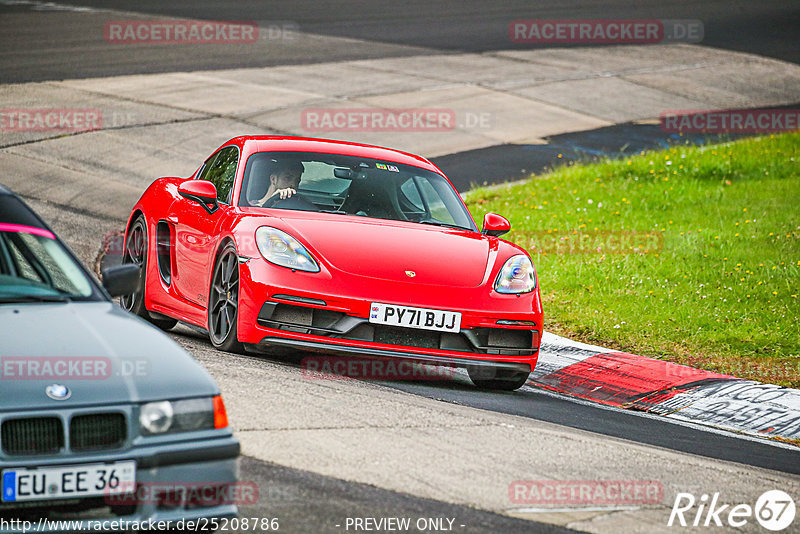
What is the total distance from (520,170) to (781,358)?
28.8 ft

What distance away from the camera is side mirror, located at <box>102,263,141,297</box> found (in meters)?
5.15

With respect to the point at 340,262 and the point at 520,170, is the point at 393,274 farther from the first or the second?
the point at 520,170

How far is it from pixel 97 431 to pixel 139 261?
18.0ft

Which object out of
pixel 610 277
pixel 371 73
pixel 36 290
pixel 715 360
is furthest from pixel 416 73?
pixel 36 290

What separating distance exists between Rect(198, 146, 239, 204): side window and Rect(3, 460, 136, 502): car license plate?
15.0 feet

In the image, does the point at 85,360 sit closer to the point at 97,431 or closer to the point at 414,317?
the point at 97,431

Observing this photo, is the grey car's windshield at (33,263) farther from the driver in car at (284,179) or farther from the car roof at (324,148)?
the car roof at (324,148)

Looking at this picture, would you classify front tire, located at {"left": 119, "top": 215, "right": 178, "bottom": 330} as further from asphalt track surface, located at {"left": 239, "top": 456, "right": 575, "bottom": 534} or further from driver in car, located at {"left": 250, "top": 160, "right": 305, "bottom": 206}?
asphalt track surface, located at {"left": 239, "top": 456, "right": 575, "bottom": 534}

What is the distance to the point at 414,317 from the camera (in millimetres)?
7262

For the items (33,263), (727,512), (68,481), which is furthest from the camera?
(727,512)

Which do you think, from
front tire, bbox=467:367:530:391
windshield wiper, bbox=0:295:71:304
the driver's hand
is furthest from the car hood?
windshield wiper, bbox=0:295:71:304

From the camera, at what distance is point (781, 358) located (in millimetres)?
9414

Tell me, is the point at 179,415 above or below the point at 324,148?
below

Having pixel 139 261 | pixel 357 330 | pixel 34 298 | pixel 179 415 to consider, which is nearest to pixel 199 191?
pixel 139 261
